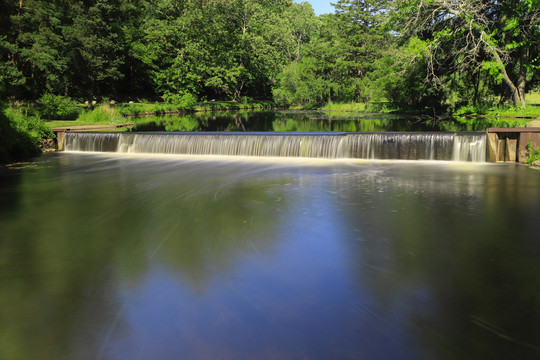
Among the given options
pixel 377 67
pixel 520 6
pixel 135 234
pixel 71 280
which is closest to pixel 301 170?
pixel 135 234

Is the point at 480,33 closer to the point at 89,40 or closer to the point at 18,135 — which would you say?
the point at 18,135

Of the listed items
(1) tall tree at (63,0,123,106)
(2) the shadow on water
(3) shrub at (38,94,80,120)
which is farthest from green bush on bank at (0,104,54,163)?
(1) tall tree at (63,0,123,106)

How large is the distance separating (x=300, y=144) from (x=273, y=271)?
39.8ft

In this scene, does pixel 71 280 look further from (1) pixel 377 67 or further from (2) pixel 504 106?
(1) pixel 377 67

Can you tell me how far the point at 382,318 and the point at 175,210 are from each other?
642 cm

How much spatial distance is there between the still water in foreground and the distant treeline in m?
20.2

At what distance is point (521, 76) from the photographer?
30250 mm

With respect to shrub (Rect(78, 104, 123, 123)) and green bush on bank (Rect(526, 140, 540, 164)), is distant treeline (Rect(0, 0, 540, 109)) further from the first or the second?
green bush on bank (Rect(526, 140, 540, 164))

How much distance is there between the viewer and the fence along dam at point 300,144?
17000 millimetres

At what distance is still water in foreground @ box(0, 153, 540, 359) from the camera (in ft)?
15.9

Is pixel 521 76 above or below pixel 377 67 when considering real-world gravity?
below

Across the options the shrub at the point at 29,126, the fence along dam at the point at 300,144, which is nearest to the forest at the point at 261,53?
the shrub at the point at 29,126

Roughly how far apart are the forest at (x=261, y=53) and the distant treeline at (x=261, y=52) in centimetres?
14

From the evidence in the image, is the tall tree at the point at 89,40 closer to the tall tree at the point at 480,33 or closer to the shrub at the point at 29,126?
the shrub at the point at 29,126
